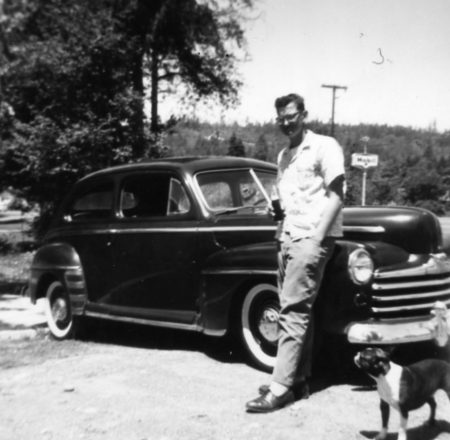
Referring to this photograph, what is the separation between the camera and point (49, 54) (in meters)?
15.5

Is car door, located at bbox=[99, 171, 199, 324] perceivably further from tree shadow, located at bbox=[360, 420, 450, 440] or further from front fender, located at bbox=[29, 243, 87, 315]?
tree shadow, located at bbox=[360, 420, 450, 440]

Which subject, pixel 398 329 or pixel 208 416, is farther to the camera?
pixel 398 329

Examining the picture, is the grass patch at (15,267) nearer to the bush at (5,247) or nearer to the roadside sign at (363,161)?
the bush at (5,247)

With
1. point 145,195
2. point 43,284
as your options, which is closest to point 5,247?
point 43,284

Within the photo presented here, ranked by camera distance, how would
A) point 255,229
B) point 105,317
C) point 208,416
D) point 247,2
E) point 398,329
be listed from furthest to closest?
point 247,2 < point 105,317 < point 255,229 < point 398,329 < point 208,416

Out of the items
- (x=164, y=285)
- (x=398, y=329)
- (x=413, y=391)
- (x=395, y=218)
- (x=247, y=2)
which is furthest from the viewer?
(x=247, y=2)

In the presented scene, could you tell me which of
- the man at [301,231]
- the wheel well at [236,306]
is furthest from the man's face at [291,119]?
the wheel well at [236,306]

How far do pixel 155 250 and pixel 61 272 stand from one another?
139 cm

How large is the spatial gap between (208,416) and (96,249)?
3007 mm

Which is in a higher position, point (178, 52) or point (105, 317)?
point (178, 52)

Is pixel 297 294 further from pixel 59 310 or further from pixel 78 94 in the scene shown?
pixel 78 94

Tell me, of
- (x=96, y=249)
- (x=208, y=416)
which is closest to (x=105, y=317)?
(x=96, y=249)

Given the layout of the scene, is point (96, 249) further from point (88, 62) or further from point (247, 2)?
point (247, 2)

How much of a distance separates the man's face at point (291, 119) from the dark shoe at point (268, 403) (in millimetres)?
1714
